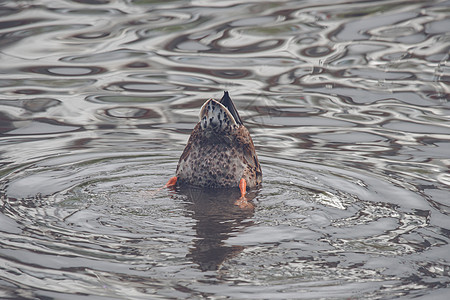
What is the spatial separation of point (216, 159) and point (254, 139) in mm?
1728

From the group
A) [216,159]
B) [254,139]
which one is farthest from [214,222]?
[254,139]

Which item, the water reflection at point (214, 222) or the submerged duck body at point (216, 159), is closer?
the water reflection at point (214, 222)

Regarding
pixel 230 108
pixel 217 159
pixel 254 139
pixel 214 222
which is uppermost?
pixel 230 108

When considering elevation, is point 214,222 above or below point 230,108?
below

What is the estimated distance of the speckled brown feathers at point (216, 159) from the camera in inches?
280

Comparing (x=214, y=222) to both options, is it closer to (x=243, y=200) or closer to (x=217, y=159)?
(x=243, y=200)

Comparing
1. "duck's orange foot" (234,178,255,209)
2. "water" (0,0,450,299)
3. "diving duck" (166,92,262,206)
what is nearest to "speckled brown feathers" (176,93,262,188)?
"diving duck" (166,92,262,206)

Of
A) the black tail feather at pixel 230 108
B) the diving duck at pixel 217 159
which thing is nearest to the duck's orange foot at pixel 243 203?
the diving duck at pixel 217 159

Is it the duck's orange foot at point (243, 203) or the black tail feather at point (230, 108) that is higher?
the black tail feather at point (230, 108)

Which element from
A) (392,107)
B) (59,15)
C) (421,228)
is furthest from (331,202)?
(59,15)

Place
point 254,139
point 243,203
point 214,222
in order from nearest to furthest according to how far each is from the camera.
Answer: point 214,222 < point 243,203 < point 254,139

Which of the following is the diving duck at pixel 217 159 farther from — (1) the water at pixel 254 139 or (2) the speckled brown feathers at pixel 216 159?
(1) the water at pixel 254 139

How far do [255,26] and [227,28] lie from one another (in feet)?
1.57

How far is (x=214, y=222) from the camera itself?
19.6 feet
